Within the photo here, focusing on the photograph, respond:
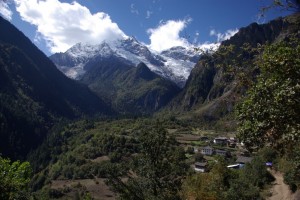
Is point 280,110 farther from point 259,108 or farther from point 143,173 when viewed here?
point 143,173

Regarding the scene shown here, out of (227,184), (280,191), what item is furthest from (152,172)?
(227,184)

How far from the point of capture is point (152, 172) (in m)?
36.8

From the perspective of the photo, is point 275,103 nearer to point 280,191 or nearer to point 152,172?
point 152,172

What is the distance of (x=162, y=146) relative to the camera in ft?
122

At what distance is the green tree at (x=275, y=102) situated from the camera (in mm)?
11922

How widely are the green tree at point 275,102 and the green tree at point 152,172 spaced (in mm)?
22957

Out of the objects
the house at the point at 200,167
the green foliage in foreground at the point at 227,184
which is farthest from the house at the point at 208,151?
the green foliage in foreground at the point at 227,184

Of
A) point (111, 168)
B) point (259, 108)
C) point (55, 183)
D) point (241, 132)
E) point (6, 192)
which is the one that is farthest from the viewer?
point (55, 183)

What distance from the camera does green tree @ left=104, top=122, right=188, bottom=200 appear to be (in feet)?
121

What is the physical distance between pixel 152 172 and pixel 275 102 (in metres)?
25.7

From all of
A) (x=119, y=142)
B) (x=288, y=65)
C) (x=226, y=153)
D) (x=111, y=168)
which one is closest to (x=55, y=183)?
(x=119, y=142)

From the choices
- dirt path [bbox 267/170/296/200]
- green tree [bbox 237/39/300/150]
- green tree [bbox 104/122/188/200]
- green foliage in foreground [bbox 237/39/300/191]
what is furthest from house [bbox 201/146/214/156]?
green tree [bbox 237/39/300/150]

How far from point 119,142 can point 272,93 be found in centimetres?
18199

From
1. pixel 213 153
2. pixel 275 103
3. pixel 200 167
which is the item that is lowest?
pixel 200 167
